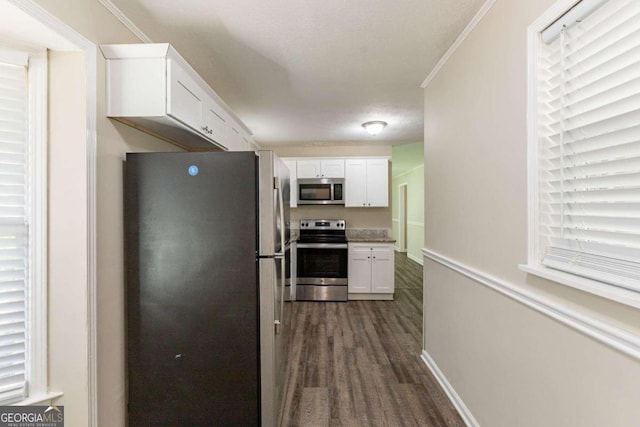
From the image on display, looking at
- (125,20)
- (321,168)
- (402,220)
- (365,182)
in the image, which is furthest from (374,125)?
(402,220)

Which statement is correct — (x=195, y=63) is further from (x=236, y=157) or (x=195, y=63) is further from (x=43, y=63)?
(x=236, y=157)

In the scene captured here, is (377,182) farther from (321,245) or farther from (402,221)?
(402,221)

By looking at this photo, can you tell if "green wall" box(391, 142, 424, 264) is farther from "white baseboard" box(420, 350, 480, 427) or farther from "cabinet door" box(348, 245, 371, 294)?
"white baseboard" box(420, 350, 480, 427)

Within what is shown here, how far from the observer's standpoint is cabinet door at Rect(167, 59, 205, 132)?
1443 millimetres

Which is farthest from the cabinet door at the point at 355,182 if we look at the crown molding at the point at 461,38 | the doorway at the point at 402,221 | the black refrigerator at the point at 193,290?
the doorway at the point at 402,221

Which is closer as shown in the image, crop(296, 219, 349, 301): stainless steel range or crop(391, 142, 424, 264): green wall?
crop(296, 219, 349, 301): stainless steel range

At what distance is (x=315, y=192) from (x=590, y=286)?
370 cm

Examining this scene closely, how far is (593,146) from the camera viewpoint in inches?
37.4

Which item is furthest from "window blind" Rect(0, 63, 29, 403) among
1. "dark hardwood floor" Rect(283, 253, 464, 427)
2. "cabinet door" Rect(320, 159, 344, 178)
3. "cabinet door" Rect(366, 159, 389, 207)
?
"cabinet door" Rect(366, 159, 389, 207)

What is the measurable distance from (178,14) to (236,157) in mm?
954

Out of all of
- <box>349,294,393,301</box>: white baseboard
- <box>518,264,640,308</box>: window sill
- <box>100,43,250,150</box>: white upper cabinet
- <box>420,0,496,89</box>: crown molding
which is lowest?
<box>349,294,393,301</box>: white baseboard

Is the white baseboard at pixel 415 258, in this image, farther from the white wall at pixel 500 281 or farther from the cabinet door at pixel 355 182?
the white wall at pixel 500 281

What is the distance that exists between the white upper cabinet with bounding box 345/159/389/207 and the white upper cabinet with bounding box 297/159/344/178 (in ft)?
0.44

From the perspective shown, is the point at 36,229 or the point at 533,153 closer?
the point at 533,153
